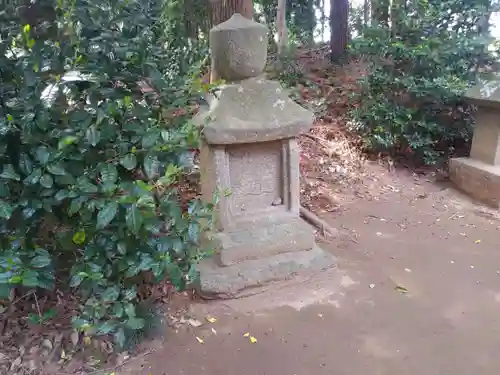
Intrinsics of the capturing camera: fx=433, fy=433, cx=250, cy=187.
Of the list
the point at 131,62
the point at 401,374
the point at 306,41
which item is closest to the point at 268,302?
the point at 401,374

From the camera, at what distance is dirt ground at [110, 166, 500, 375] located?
2.36 metres

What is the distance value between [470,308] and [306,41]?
8.67 metres

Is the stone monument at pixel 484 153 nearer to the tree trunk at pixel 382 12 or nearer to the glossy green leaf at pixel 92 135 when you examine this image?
the tree trunk at pixel 382 12

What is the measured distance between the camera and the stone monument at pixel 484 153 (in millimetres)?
4453

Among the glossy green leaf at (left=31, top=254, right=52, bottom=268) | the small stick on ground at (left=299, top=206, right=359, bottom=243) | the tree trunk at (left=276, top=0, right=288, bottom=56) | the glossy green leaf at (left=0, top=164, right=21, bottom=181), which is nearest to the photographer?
the glossy green leaf at (left=0, top=164, right=21, bottom=181)

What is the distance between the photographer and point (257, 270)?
3.01 metres

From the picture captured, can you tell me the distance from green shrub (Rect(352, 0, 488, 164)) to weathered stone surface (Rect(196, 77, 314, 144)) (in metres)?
2.74

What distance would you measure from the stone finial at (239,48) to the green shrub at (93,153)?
0.72 metres

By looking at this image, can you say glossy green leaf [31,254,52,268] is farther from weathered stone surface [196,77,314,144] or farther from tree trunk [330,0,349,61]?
tree trunk [330,0,349,61]

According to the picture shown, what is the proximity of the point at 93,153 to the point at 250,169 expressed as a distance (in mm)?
1306

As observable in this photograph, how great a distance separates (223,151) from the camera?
9.62 feet

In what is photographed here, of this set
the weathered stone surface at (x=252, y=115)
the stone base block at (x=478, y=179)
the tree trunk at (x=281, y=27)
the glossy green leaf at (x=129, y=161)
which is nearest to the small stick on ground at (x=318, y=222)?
the weathered stone surface at (x=252, y=115)

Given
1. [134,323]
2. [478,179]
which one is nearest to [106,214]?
[134,323]

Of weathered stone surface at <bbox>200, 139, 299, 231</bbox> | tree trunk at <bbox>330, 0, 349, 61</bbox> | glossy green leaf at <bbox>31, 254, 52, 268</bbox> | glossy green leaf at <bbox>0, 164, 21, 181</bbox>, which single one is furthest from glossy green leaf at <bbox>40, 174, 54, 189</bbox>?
tree trunk at <bbox>330, 0, 349, 61</bbox>
